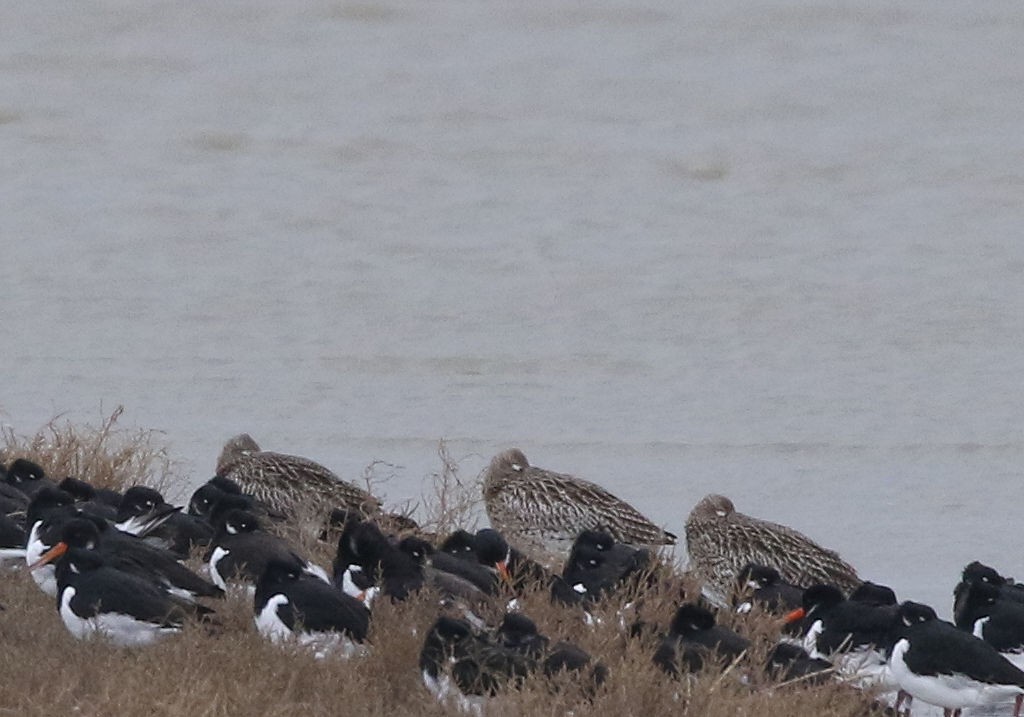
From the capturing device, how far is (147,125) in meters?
25.8

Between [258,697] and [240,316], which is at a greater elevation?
[258,697]

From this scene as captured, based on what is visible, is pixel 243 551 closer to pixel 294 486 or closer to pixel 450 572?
pixel 450 572

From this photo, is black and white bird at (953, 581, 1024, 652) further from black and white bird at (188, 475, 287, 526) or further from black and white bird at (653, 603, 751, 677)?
black and white bird at (188, 475, 287, 526)

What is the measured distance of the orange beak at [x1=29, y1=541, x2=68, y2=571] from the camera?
10.3 m

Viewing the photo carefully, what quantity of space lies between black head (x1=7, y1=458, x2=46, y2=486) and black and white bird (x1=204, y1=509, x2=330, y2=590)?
181cm

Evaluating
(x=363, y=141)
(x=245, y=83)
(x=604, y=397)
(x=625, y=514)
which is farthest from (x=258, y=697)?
(x=245, y=83)

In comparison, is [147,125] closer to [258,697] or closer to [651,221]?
[651,221]

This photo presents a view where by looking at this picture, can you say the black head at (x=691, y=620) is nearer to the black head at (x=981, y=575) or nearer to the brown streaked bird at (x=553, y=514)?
the black head at (x=981, y=575)

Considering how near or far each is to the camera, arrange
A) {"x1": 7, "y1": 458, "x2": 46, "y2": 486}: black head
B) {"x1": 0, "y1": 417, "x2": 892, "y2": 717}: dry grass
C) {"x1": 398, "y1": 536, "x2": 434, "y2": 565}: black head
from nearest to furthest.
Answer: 1. {"x1": 0, "y1": 417, "x2": 892, "y2": 717}: dry grass
2. {"x1": 398, "y1": 536, "x2": 434, "y2": 565}: black head
3. {"x1": 7, "y1": 458, "x2": 46, "y2": 486}: black head

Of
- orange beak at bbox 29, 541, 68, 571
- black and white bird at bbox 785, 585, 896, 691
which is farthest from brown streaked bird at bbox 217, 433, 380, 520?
black and white bird at bbox 785, 585, 896, 691

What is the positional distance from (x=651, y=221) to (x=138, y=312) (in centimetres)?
560

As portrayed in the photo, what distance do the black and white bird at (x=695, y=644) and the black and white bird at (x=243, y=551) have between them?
1.79 metres

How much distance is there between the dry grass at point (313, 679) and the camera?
8266mm

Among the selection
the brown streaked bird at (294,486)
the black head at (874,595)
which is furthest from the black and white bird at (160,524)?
the black head at (874,595)
